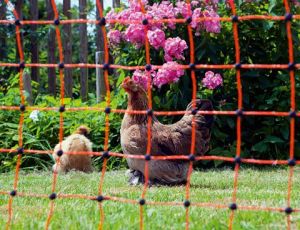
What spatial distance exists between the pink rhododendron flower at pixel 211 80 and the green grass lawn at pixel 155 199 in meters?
1.03

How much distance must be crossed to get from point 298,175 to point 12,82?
5.17 metres

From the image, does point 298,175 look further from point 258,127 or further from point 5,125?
point 5,125

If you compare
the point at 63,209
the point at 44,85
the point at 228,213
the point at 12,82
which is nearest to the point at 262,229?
the point at 228,213

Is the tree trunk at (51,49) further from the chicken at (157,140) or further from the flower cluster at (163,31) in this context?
the chicken at (157,140)

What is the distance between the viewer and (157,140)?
605 centimetres

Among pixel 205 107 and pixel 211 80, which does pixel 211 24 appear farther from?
pixel 205 107

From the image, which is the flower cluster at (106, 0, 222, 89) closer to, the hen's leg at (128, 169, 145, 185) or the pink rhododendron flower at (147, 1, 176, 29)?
the pink rhododendron flower at (147, 1, 176, 29)

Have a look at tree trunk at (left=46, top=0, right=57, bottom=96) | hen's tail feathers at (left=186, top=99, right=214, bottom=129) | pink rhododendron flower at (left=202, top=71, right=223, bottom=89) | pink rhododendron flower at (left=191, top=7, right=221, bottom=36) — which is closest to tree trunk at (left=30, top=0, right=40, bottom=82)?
tree trunk at (left=46, top=0, right=57, bottom=96)

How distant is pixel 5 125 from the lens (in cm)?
878

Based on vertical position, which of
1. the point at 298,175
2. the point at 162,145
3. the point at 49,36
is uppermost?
the point at 49,36

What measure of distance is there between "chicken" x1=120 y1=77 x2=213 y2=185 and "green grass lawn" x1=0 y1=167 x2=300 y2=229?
189 millimetres

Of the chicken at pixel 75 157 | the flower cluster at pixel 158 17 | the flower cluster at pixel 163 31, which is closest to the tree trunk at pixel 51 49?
the flower cluster at pixel 163 31

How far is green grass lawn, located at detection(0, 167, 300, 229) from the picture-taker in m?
3.91

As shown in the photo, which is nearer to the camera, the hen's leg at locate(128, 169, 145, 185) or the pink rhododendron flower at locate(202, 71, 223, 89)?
the hen's leg at locate(128, 169, 145, 185)
